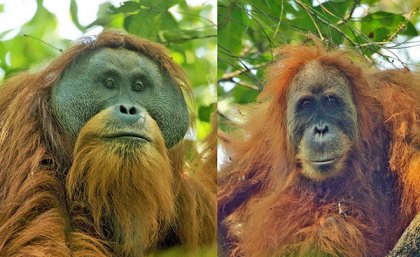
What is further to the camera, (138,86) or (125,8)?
(125,8)

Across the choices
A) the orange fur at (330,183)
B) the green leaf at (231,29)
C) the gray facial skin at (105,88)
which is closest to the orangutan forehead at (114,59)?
the gray facial skin at (105,88)

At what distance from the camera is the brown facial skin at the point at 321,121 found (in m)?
1.74

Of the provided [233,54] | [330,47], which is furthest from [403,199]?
[233,54]

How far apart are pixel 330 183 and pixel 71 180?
696 millimetres

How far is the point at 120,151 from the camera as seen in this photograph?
179cm

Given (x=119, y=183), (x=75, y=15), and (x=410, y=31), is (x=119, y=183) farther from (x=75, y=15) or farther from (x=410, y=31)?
(x=410, y=31)

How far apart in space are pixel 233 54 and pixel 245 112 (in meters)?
0.18

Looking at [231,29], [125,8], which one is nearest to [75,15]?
[125,8]

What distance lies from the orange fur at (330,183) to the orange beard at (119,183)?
10.6 inches

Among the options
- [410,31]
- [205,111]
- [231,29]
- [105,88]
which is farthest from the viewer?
[205,111]

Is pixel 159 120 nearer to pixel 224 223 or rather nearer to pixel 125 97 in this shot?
pixel 125 97

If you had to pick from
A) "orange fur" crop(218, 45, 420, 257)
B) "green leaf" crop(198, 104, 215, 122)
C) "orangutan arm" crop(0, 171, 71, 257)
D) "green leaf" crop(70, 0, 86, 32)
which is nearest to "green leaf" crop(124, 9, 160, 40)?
"green leaf" crop(70, 0, 86, 32)

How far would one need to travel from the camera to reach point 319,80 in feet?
5.86

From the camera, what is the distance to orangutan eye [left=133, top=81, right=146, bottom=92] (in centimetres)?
188
